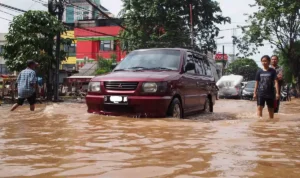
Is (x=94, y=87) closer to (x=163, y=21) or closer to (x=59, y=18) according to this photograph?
(x=59, y=18)

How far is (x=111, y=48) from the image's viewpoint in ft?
146

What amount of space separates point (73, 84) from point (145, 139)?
18062 millimetres

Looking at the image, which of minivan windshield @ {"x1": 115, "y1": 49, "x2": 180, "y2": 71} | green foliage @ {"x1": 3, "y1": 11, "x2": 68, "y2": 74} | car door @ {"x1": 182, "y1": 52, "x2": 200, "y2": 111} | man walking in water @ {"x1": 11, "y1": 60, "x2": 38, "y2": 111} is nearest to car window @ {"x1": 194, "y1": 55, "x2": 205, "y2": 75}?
car door @ {"x1": 182, "y1": 52, "x2": 200, "y2": 111}

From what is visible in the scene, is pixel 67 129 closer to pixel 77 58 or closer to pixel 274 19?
pixel 274 19

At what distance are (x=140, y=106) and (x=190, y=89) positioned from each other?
59.2 inches

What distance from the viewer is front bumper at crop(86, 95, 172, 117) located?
→ 646 centimetres

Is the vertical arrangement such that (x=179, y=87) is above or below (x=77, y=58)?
below

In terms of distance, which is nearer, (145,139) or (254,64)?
(145,139)

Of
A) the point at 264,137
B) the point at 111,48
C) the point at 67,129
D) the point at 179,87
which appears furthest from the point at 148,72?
the point at 111,48

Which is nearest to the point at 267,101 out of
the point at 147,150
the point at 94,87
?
the point at 94,87

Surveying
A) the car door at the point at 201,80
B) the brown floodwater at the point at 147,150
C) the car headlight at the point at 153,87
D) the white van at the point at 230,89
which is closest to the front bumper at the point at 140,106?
the car headlight at the point at 153,87

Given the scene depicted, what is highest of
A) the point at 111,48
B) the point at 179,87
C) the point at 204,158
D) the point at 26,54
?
the point at 111,48

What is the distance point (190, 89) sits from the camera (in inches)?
301

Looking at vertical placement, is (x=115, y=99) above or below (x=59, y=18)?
below
